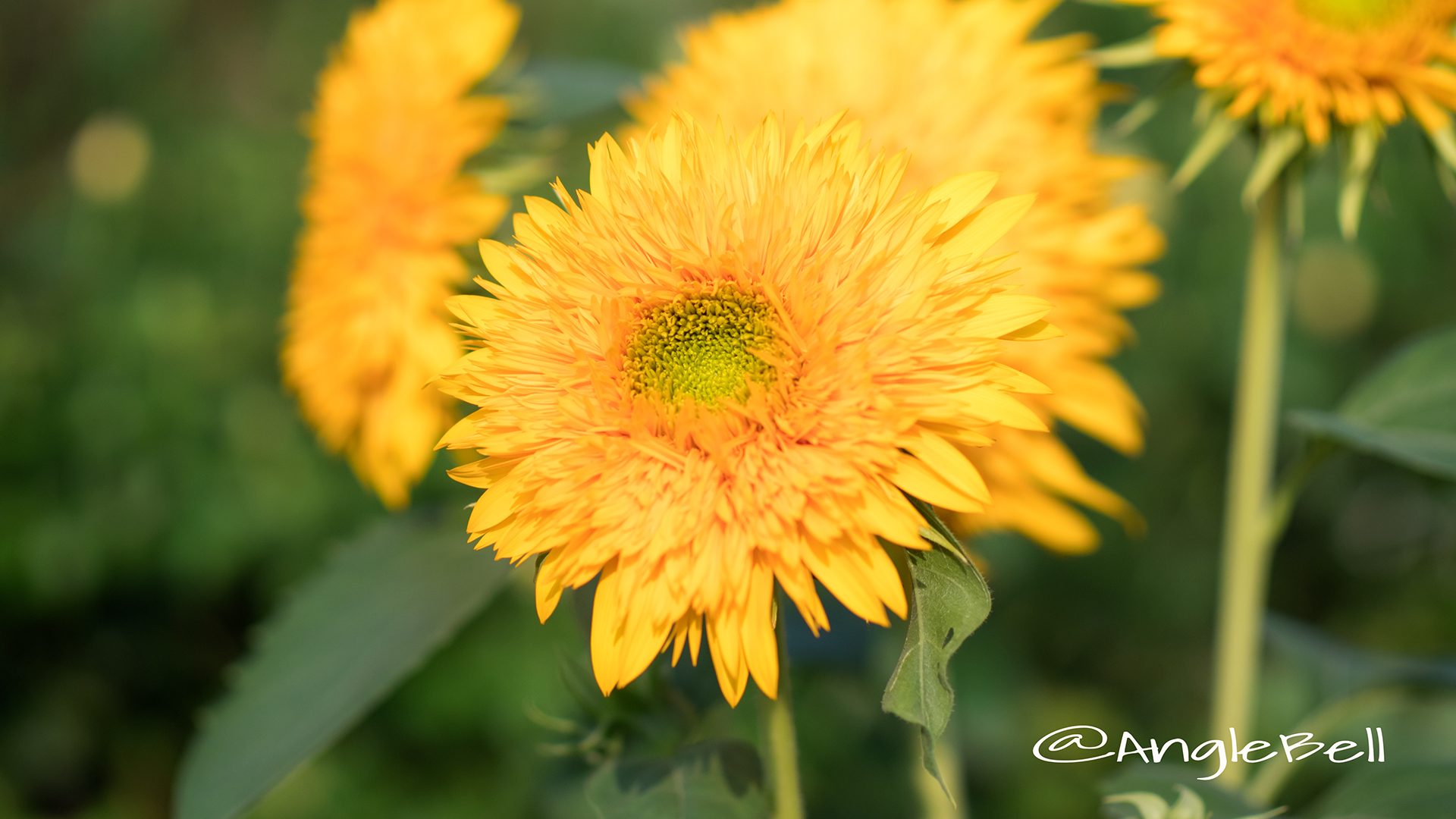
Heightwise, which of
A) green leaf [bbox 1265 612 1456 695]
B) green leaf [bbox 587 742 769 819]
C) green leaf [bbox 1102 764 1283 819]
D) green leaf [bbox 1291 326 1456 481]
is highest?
green leaf [bbox 1291 326 1456 481]

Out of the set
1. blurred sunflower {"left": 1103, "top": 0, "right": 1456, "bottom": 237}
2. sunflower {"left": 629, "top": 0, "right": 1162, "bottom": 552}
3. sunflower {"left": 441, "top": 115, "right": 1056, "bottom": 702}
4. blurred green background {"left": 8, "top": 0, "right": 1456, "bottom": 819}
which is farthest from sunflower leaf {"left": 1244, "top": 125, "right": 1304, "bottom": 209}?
blurred green background {"left": 8, "top": 0, "right": 1456, "bottom": 819}

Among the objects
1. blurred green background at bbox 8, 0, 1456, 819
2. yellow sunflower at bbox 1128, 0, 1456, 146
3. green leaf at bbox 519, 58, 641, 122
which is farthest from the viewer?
blurred green background at bbox 8, 0, 1456, 819

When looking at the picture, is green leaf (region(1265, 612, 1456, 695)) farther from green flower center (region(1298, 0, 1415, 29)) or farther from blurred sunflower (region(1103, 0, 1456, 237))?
green flower center (region(1298, 0, 1415, 29))

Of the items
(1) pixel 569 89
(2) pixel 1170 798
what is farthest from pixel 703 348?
(1) pixel 569 89

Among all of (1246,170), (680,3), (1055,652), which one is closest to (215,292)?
(680,3)

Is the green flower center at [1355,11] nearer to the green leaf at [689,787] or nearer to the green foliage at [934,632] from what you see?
the green foliage at [934,632]

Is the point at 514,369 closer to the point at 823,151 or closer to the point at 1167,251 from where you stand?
the point at 823,151
